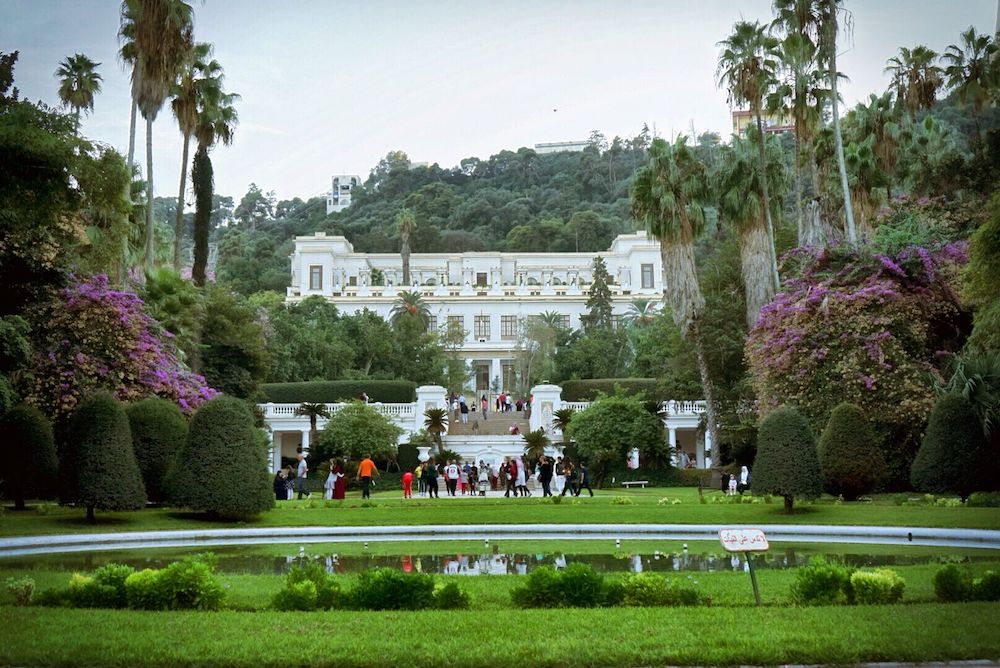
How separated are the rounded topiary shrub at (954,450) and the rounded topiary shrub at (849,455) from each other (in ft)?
3.20

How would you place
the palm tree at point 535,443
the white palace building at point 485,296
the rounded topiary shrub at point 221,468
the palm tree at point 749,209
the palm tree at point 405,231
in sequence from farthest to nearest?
the palm tree at point 405,231 → the white palace building at point 485,296 → the palm tree at point 535,443 → the palm tree at point 749,209 → the rounded topiary shrub at point 221,468

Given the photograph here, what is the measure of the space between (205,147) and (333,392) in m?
16.2

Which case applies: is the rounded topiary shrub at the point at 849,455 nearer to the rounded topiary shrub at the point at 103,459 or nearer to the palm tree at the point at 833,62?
the palm tree at the point at 833,62

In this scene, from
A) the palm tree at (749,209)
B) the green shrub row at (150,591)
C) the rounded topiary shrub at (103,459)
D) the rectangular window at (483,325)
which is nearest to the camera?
the green shrub row at (150,591)

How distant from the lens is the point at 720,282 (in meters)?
36.8

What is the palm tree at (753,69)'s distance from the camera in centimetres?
3053

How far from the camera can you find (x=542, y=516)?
18609 millimetres

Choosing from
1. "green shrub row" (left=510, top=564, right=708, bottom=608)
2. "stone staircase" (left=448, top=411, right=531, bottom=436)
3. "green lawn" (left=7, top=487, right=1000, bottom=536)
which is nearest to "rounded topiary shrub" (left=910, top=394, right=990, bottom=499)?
"green lawn" (left=7, top=487, right=1000, bottom=536)

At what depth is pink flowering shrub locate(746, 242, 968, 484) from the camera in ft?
79.2

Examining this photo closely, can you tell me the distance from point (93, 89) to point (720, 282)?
20.6 meters

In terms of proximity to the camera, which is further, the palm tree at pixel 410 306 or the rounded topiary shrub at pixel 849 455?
the palm tree at pixel 410 306

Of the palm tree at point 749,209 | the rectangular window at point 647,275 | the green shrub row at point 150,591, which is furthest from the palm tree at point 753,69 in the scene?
the rectangular window at point 647,275

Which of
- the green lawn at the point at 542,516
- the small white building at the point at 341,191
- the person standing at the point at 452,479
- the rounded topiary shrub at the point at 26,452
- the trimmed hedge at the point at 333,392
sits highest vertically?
the small white building at the point at 341,191

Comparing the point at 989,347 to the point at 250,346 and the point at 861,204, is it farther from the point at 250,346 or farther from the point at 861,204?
the point at 250,346
